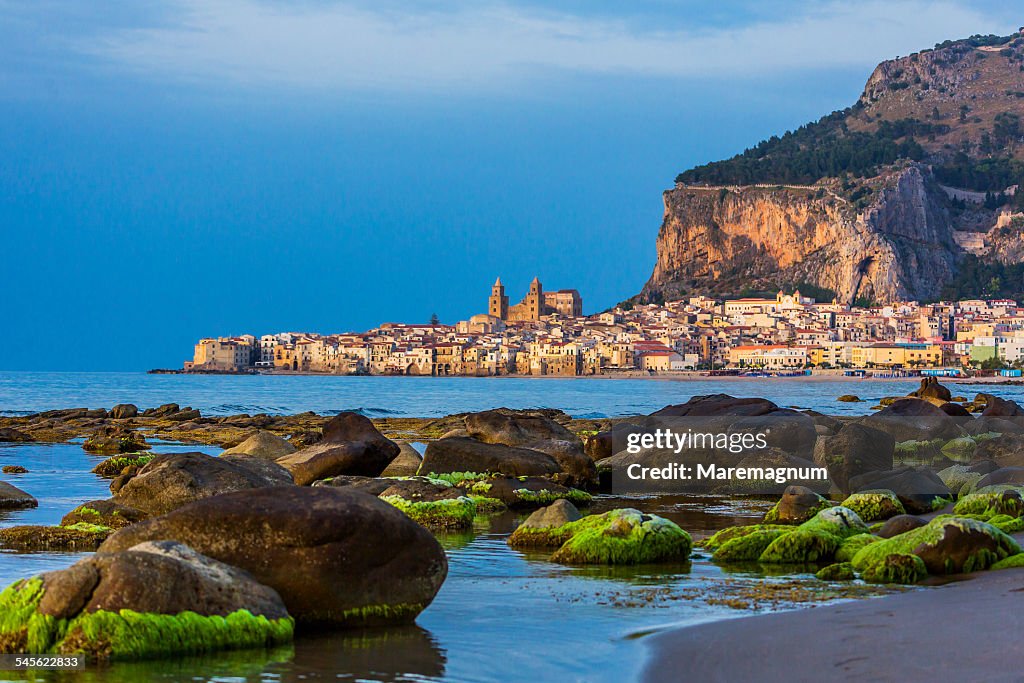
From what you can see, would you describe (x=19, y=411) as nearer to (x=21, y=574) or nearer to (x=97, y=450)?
(x=97, y=450)

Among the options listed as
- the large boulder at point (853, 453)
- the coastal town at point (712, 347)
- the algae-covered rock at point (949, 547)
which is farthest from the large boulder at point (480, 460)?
the coastal town at point (712, 347)

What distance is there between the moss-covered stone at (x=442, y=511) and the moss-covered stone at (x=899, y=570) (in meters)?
5.60

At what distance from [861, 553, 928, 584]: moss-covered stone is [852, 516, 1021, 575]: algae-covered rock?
0.17ft

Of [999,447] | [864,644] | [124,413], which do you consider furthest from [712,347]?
[864,644]

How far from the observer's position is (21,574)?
10.3 metres

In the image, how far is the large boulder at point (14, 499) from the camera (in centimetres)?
1600

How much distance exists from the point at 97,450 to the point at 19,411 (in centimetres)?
2731

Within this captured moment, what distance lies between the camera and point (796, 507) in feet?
46.2

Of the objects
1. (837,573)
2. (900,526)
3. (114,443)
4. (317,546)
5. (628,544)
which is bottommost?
(114,443)

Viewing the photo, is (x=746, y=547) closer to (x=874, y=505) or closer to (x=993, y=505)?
(x=874, y=505)

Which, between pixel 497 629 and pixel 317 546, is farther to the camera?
pixel 497 629

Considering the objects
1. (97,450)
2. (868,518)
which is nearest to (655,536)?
(868,518)

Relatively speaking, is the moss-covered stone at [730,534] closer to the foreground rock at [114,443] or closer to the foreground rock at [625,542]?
the foreground rock at [625,542]

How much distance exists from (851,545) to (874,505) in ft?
10.2
